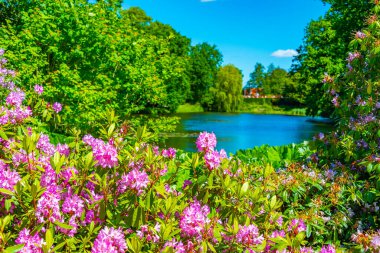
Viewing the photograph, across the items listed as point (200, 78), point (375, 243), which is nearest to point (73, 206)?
point (375, 243)

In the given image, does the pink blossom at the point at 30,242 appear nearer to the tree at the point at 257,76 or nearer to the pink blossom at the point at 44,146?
the pink blossom at the point at 44,146

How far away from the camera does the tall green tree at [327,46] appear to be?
20984 millimetres

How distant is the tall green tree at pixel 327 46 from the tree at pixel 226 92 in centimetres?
2949

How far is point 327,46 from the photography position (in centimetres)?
2989

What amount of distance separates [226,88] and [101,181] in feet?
219

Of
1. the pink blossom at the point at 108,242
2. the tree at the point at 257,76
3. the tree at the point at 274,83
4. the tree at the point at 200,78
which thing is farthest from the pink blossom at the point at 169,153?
the tree at the point at 257,76

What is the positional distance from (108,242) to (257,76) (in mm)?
157077

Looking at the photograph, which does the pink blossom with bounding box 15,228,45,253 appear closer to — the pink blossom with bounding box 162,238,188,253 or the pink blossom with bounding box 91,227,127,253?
the pink blossom with bounding box 91,227,127,253

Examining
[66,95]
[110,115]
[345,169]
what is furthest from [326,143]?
[66,95]

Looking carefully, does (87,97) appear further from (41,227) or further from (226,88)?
→ (226,88)

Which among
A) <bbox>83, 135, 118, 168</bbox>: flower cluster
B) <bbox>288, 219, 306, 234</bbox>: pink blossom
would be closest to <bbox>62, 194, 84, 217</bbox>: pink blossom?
<bbox>83, 135, 118, 168</bbox>: flower cluster

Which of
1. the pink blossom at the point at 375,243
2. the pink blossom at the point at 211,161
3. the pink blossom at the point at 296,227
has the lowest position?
the pink blossom at the point at 375,243

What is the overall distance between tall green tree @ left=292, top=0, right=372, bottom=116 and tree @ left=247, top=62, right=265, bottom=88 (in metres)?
116

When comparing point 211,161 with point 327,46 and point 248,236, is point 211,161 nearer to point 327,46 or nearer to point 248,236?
point 248,236
